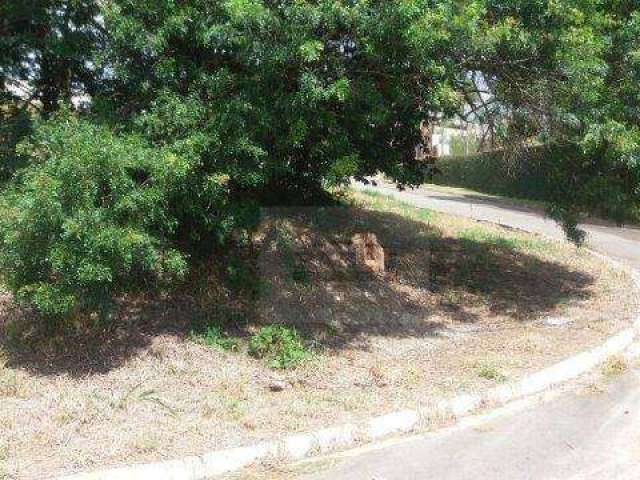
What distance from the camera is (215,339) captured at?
713 cm

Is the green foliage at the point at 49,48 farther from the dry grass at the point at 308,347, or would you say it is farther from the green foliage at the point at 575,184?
the green foliage at the point at 575,184

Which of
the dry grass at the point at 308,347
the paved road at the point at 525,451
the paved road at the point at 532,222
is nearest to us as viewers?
the paved road at the point at 525,451

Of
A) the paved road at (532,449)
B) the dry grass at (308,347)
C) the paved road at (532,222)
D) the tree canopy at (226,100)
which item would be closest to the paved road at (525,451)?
the paved road at (532,449)

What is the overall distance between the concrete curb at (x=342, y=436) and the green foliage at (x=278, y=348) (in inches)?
54.8

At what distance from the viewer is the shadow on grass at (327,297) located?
6867 mm

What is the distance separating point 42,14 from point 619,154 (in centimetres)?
671

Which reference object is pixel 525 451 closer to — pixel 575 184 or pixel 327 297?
pixel 327 297

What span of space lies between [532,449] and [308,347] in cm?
267

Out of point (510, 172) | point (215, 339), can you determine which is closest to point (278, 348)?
point (215, 339)

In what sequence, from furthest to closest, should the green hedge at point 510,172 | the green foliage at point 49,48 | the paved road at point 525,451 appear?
the green hedge at point 510,172 → the green foliage at point 49,48 → the paved road at point 525,451

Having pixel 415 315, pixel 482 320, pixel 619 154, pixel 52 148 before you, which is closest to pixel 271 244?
pixel 415 315

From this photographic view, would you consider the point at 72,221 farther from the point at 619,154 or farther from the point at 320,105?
the point at 619,154

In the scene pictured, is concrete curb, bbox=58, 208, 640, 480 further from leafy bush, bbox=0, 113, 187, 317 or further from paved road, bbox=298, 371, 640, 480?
leafy bush, bbox=0, 113, 187, 317

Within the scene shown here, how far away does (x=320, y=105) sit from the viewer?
680 centimetres
